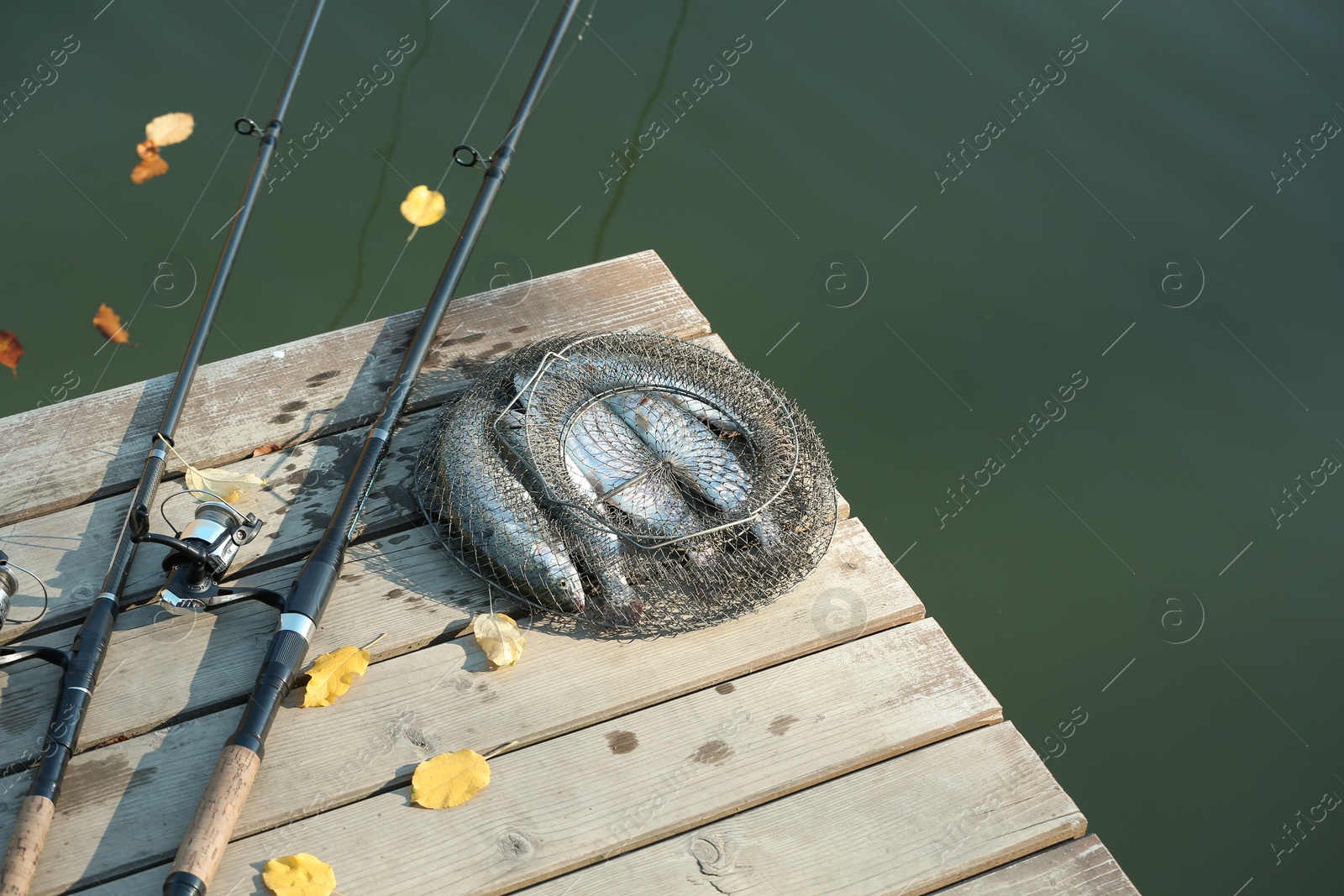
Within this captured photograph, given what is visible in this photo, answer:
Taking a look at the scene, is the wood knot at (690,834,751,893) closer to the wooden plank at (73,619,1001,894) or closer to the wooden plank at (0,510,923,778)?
the wooden plank at (73,619,1001,894)

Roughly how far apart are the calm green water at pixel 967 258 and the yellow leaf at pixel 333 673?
2.26m

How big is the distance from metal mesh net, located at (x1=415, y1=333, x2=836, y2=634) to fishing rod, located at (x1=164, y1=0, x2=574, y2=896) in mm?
156

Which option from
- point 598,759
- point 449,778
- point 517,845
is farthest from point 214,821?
point 598,759

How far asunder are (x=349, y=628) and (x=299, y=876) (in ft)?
1.89

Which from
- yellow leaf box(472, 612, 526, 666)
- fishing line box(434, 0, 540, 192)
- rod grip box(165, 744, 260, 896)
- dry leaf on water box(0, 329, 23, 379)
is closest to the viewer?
rod grip box(165, 744, 260, 896)

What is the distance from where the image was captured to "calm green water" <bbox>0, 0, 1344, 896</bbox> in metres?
3.63

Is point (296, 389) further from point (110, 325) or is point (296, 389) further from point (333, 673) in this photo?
point (110, 325)

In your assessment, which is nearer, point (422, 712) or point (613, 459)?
point (422, 712)

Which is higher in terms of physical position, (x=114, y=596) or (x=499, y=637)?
(x=114, y=596)

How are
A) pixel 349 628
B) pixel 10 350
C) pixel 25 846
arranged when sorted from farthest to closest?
1. pixel 10 350
2. pixel 349 628
3. pixel 25 846

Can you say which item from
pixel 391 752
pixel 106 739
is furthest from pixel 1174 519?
pixel 106 739

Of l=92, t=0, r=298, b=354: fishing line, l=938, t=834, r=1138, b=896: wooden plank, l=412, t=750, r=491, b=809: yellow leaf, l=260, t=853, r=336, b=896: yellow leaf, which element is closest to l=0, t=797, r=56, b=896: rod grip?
l=260, t=853, r=336, b=896: yellow leaf

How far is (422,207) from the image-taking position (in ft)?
14.8

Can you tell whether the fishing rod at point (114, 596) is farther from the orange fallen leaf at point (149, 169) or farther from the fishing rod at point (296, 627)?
the orange fallen leaf at point (149, 169)
